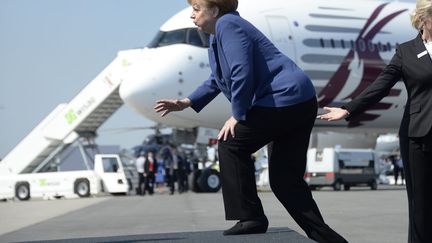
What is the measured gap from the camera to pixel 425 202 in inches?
213

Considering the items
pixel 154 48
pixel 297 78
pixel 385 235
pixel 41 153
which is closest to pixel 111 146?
pixel 41 153

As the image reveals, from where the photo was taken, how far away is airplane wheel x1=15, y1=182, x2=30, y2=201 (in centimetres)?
2895

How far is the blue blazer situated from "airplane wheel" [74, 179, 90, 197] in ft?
74.3

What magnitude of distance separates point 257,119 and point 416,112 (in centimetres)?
89

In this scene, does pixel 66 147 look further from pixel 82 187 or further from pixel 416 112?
pixel 416 112

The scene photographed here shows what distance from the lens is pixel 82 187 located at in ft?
91.9

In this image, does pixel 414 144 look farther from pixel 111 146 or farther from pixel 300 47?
pixel 111 146

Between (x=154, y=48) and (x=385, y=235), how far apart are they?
14723 millimetres

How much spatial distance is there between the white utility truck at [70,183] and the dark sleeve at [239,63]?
22.7 metres

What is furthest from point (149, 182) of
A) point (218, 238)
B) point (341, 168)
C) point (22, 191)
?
point (218, 238)

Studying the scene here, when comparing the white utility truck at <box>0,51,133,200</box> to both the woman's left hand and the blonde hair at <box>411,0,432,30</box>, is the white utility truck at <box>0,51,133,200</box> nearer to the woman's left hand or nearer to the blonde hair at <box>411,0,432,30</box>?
the woman's left hand

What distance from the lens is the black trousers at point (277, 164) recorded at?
5.50 metres

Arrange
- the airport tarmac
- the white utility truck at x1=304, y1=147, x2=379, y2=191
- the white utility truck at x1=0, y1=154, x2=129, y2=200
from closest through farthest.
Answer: the airport tarmac < the white utility truck at x1=0, y1=154, x2=129, y2=200 < the white utility truck at x1=304, y1=147, x2=379, y2=191

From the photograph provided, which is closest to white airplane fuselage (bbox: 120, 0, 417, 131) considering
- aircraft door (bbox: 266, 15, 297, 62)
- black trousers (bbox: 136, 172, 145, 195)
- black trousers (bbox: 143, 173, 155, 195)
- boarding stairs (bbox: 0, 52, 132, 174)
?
aircraft door (bbox: 266, 15, 297, 62)
